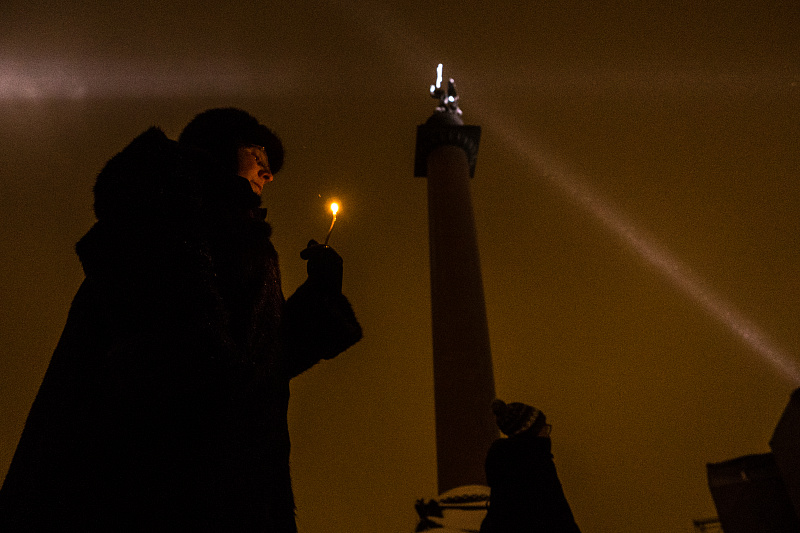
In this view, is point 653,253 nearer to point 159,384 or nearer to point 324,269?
point 324,269

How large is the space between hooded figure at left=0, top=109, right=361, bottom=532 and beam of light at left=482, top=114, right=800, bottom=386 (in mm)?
21161

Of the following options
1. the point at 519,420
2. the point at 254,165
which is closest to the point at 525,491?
the point at 519,420

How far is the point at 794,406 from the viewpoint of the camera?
3.56 meters

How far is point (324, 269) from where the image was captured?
8.42 ft

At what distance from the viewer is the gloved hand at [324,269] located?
2.56m

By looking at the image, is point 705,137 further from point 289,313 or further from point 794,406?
point 289,313

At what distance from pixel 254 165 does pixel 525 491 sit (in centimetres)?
323

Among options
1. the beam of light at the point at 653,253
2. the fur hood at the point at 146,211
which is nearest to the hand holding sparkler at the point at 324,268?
the fur hood at the point at 146,211

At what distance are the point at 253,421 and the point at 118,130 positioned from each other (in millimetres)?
20754

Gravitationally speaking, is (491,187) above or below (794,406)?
above

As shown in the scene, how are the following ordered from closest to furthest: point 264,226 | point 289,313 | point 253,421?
point 253,421
point 264,226
point 289,313

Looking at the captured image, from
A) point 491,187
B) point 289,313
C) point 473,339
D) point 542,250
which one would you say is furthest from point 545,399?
point 289,313

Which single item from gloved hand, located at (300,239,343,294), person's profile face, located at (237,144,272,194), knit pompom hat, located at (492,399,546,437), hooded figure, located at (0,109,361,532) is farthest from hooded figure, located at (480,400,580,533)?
person's profile face, located at (237,144,272,194)

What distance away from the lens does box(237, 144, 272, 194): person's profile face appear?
279 cm
